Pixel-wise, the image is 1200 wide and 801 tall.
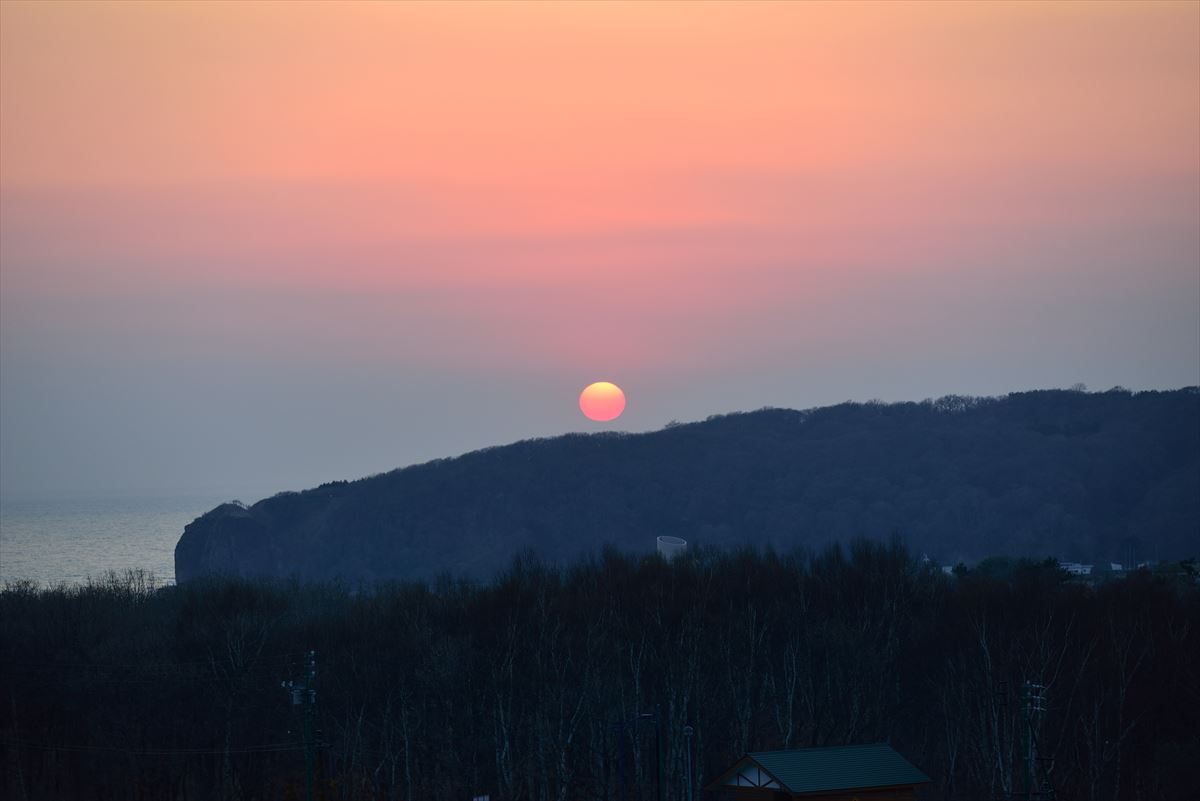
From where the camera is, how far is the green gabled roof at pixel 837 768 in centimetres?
4588

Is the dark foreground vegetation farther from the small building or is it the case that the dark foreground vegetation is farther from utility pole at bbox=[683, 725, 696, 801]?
the small building

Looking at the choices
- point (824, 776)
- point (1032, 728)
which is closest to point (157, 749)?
point (824, 776)

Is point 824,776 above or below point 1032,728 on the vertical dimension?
below

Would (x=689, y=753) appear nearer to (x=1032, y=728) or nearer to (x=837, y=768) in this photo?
(x=837, y=768)

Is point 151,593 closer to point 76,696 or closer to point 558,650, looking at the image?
point 76,696

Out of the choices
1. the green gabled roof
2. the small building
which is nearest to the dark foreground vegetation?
the small building

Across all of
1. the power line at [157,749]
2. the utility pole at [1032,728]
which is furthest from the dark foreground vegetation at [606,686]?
the utility pole at [1032,728]

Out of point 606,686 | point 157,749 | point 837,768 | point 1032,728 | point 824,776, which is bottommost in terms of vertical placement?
point 824,776

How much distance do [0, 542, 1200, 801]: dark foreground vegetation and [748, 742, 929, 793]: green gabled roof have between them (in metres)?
7.47

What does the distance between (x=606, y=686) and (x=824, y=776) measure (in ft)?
53.0

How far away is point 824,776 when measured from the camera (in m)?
46.2

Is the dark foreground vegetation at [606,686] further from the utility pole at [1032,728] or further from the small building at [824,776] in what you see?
the small building at [824,776]

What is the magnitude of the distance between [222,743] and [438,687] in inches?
345

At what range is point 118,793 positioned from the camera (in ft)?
170
